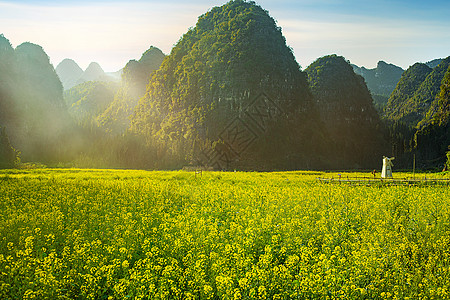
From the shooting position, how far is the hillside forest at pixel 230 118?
267 ft

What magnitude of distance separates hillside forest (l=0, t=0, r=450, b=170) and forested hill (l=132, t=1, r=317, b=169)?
33cm

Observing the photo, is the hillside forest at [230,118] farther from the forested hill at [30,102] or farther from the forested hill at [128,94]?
the forested hill at [128,94]

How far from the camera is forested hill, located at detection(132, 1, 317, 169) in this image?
81.5 meters

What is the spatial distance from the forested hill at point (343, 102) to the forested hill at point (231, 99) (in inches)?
1128

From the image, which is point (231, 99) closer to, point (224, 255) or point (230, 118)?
point (230, 118)

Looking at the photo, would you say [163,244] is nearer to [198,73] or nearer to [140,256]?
[140,256]

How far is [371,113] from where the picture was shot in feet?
453

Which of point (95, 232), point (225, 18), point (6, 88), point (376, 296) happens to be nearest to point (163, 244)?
point (95, 232)

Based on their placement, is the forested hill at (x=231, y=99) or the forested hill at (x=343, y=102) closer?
the forested hill at (x=231, y=99)

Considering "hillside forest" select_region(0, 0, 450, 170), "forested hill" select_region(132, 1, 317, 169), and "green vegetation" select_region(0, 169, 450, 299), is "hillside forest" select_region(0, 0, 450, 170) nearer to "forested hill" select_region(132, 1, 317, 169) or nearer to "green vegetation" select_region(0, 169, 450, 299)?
"forested hill" select_region(132, 1, 317, 169)

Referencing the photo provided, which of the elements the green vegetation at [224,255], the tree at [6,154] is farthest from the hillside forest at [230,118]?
the green vegetation at [224,255]

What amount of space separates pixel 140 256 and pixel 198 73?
9195cm

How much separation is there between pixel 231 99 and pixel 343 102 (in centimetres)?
6592

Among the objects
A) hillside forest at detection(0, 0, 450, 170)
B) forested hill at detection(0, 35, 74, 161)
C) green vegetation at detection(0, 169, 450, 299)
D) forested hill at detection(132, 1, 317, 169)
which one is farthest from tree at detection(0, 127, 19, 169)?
green vegetation at detection(0, 169, 450, 299)
